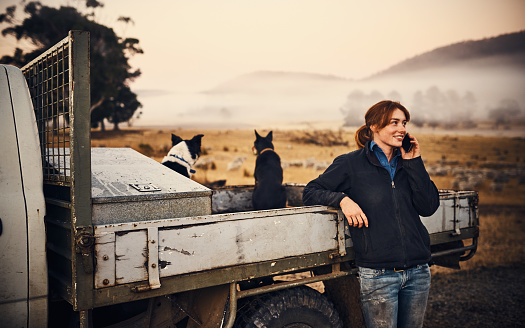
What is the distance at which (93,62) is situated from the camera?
847 inches

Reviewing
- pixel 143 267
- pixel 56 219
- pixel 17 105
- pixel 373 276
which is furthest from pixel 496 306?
pixel 17 105

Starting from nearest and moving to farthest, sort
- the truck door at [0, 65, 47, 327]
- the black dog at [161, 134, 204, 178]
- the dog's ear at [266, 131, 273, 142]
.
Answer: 1. the truck door at [0, 65, 47, 327]
2. the black dog at [161, 134, 204, 178]
3. the dog's ear at [266, 131, 273, 142]

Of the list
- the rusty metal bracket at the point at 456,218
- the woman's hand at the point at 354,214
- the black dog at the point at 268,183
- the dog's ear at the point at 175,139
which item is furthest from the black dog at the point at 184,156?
the rusty metal bracket at the point at 456,218

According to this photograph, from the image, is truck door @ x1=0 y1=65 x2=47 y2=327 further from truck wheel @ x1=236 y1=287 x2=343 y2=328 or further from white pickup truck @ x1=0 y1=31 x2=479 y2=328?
truck wheel @ x1=236 y1=287 x2=343 y2=328

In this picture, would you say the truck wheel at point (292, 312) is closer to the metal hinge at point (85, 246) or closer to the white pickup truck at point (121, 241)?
the white pickup truck at point (121, 241)

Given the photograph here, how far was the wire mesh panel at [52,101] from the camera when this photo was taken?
8.24 ft

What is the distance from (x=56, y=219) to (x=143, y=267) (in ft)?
2.56

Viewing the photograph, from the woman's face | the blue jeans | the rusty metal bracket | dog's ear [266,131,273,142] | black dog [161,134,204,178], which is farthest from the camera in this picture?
dog's ear [266,131,273,142]

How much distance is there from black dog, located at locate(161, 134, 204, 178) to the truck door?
219cm

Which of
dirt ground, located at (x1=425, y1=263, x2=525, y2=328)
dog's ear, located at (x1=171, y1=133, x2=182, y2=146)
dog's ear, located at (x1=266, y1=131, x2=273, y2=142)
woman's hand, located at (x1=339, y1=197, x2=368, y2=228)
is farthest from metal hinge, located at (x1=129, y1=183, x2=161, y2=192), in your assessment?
dog's ear, located at (x1=266, y1=131, x2=273, y2=142)

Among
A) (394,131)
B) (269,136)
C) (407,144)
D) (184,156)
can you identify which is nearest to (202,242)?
(394,131)

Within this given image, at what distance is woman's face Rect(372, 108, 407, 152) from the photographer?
9.73 feet

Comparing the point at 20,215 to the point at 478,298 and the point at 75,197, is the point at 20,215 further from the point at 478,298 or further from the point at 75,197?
the point at 478,298

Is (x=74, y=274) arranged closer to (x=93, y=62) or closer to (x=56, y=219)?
(x=56, y=219)
